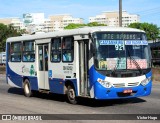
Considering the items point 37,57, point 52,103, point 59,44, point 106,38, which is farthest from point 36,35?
point 106,38

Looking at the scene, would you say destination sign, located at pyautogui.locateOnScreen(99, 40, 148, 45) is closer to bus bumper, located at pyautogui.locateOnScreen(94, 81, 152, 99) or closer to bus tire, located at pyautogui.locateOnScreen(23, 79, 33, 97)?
bus bumper, located at pyautogui.locateOnScreen(94, 81, 152, 99)

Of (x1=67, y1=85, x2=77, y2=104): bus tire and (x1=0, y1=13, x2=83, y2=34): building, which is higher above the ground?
(x1=0, y1=13, x2=83, y2=34): building

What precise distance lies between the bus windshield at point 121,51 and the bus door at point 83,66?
57 cm

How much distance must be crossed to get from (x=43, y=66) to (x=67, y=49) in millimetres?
2284

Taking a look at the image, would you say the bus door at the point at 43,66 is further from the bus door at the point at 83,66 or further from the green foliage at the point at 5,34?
the green foliage at the point at 5,34

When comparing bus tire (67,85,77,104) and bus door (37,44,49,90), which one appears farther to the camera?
bus door (37,44,49,90)

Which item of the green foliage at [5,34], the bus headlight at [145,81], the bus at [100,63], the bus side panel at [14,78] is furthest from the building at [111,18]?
the bus headlight at [145,81]

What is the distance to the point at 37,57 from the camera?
1717cm

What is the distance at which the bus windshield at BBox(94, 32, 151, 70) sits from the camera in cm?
1317

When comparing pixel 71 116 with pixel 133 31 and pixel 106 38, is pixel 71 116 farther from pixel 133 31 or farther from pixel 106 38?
pixel 133 31

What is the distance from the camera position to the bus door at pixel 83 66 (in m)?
13.6

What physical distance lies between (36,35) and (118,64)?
531 cm

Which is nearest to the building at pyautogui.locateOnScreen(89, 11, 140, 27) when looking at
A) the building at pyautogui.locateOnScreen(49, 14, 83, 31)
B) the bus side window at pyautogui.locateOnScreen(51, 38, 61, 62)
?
the building at pyautogui.locateOnScreen(49, 14, 83, 31)

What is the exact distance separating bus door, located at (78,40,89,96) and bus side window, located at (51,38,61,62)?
5.05 ft
